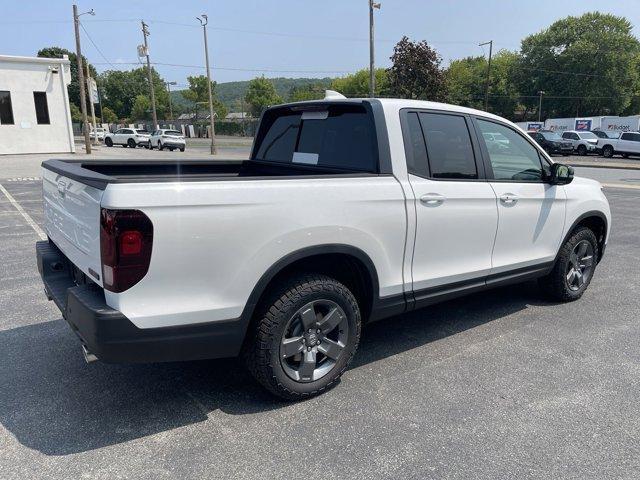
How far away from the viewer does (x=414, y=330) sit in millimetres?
4289

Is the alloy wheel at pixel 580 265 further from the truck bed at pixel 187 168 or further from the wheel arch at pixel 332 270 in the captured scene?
the truck bed at pixel 187 168

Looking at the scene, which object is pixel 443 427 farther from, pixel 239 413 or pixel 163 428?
pixel 163 428

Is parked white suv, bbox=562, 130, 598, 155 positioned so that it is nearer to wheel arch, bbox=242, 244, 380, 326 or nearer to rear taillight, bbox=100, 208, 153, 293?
wheel arch, bbox=242, 244, 380, 326

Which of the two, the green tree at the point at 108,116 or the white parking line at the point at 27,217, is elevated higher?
the green tree at the point at 108,116

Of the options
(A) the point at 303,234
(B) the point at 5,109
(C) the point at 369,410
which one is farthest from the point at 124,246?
(B) the point at 5,109

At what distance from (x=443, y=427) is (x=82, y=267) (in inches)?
88.1

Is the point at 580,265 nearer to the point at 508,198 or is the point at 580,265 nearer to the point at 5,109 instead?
the point at 508,198

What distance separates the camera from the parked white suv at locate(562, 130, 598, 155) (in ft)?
110

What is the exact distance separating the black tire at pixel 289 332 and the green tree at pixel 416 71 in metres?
36.0

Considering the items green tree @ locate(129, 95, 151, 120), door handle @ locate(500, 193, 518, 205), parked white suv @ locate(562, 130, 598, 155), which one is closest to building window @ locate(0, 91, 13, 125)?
door handle @ locate(500, 193, 518, 205)

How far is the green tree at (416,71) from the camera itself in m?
37.2

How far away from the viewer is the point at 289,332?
3.03m

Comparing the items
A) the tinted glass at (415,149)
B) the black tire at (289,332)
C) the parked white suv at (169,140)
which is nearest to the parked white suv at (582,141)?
the parked white suv at (169,140)

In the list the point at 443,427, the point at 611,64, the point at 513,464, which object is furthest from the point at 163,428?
the point at 611,64
